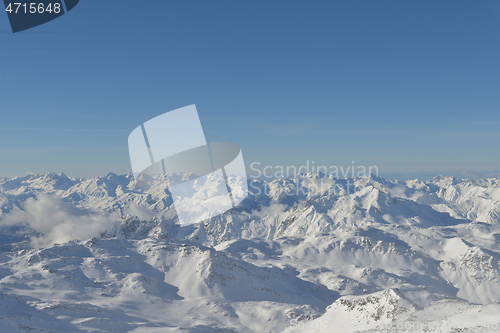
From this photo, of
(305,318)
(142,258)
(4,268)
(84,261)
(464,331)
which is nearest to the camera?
(464,331)

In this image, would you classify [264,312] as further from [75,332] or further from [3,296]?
[3,296]

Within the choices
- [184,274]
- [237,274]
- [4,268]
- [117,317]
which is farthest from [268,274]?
[4,268]

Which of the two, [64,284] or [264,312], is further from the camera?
[64,284]

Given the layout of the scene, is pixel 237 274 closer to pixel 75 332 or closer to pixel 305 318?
pixel 305 318

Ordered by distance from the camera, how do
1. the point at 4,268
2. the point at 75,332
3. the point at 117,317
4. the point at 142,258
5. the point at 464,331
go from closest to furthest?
the point at 464,331
the point at 75,332
the point at 117,317
the point at 4,268
the point at 142,258

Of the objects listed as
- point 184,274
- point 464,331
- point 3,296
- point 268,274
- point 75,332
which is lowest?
point 268,274

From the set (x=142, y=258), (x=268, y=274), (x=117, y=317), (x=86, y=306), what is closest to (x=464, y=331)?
(x=117, y=317)

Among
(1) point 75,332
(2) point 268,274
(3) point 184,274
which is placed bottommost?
(2) point 268,274

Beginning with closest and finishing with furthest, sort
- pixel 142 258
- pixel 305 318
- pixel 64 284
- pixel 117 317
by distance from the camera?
pixel 117 317
pixel 305 318
pixel 64 284
pixel 142 258

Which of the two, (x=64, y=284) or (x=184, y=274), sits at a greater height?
(x=64, y=284)
